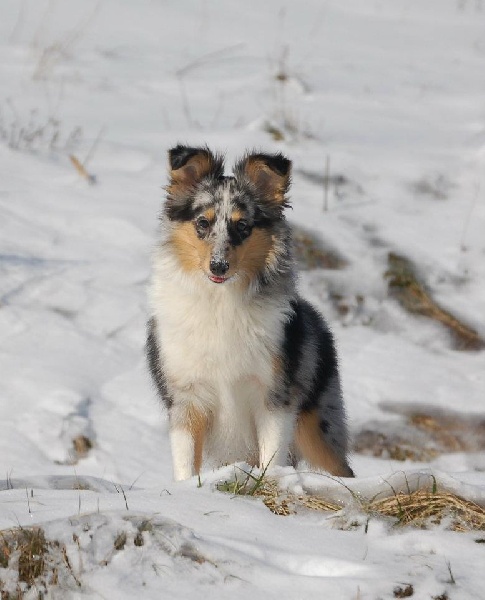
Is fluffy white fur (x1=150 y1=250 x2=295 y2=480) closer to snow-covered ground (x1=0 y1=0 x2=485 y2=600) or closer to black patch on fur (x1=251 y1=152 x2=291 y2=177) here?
snow-covered ground (x1=0 y1=0 x2=485 y2=600)

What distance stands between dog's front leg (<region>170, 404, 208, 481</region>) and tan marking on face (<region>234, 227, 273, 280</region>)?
758 mm

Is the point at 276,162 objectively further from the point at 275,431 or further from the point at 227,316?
the point at 275,431

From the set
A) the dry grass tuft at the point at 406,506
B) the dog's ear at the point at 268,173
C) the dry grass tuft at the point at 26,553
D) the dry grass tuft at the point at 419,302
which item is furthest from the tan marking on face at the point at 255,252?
the dry grass tuft at the point at 419,302

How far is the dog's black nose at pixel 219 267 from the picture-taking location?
Answer: 4.93m

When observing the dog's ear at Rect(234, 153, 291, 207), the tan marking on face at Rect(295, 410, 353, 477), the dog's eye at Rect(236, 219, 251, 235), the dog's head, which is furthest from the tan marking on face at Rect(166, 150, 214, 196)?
the tan marking on face at Rect(295, 410, 353, 477)

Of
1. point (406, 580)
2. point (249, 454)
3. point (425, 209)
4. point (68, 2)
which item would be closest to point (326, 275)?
point (425, 209)

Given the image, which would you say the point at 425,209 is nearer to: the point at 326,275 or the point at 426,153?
the point at 426,153

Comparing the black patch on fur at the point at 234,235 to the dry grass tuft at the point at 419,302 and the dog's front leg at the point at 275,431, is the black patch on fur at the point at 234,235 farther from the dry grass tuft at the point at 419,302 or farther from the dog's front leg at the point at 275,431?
the dry grass tuft at the point at 419,302

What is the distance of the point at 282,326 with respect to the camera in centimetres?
526

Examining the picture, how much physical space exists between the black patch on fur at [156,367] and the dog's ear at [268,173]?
0.91m

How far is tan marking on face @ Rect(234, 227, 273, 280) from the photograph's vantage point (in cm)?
514

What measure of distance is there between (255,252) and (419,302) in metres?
3.67

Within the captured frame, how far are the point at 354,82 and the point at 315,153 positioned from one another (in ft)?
8.33

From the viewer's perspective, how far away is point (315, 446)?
5766 mm
